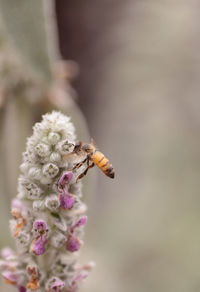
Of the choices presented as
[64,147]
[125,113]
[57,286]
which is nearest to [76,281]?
[57,286]

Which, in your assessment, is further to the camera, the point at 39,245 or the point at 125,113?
the point at 125,113

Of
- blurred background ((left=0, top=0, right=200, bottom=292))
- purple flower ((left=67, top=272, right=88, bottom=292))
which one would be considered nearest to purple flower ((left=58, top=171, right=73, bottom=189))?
purple flower ((left=67, top=272, right=88, bottom=292))

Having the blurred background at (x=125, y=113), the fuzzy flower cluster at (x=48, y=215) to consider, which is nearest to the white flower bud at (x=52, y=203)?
the fuzzy flower cluster at (x=48, y=215)

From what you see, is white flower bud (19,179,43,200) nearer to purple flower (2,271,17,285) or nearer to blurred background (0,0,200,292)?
purple flower (2,271,17,285)

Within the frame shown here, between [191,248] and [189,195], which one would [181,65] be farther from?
[191,248]

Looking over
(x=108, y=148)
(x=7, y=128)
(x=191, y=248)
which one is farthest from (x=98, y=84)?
(x=7, y=128)

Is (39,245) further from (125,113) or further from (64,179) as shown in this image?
(125,113)
